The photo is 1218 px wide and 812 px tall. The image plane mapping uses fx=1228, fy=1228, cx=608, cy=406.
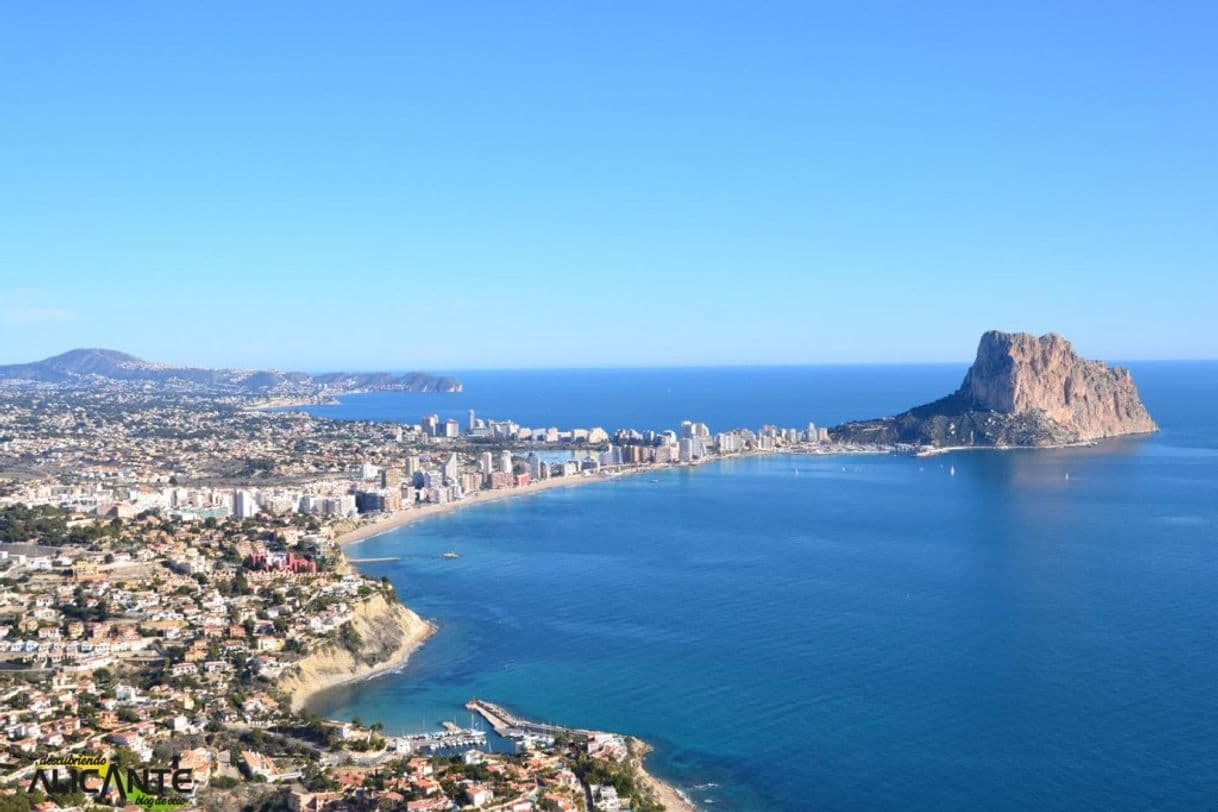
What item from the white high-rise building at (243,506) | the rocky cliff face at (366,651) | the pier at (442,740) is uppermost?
the white high-rise building at (243,506)

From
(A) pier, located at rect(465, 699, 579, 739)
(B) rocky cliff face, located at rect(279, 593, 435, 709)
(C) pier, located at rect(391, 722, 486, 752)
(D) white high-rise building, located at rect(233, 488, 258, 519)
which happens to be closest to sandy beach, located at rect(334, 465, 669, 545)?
(D) white high-rise building, located at rect(233, 488, 258, 519)

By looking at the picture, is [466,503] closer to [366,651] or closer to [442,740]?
[366,651]

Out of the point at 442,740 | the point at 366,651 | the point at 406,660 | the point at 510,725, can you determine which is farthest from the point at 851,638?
the point at 366,651

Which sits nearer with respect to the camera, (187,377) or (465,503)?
(465,503)

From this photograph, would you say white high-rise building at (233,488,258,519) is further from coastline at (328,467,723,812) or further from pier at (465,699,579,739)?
pier at (465,699,579,739)

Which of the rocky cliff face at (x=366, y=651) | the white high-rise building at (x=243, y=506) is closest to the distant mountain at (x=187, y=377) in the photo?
the white high-rise building at (x=243, y=506)

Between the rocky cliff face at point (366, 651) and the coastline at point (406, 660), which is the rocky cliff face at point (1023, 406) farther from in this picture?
the rocky cliff face at point (366, 651)

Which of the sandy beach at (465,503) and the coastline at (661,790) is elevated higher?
the sandy beach at (465,503)
